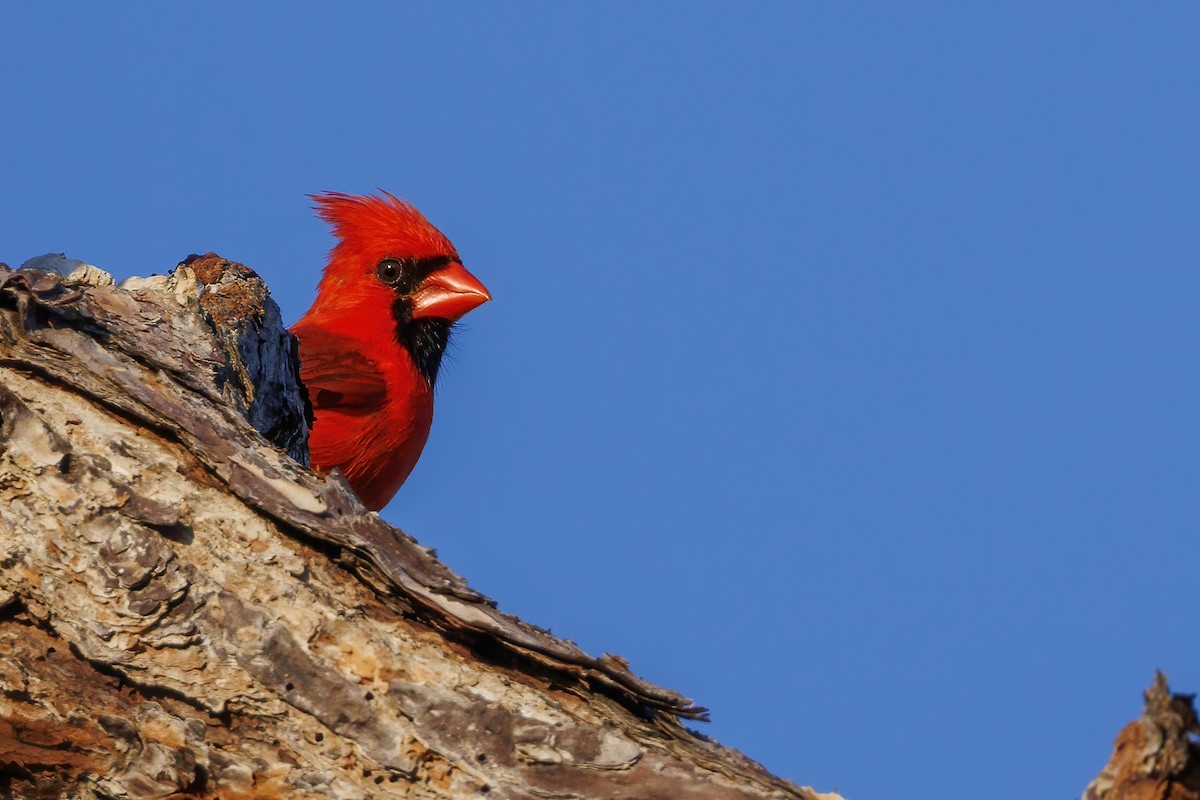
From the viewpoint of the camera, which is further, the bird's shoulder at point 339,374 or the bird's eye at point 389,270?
the bird's eye at point 389,270

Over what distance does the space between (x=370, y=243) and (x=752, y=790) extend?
327 cm


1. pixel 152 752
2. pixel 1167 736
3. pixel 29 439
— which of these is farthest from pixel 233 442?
pixel 1167 736

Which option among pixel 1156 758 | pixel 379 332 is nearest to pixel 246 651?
pixel 1156 758

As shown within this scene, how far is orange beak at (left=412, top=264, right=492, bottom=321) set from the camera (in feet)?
16.4

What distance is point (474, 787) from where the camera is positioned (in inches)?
86.9

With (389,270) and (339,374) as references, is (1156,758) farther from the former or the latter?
(389,270)

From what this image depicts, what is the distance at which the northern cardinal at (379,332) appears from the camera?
4512 mm

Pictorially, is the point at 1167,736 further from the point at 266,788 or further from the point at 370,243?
the point at 370,243

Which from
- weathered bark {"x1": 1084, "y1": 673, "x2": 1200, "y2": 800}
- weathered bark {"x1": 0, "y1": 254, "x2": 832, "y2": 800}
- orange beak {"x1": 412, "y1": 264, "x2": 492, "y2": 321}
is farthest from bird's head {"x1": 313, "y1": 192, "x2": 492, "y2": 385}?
weathered bark {"x1": 1084, "y1": 673, "x2": 1200, "y2": 800}

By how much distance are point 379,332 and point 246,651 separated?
8.78ft

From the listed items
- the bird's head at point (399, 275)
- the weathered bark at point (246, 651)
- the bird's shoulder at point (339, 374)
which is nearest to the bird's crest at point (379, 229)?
the bird's head at point (399, 275)

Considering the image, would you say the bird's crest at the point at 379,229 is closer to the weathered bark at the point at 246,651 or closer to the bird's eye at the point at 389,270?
the bird's eye at the point at 389,270

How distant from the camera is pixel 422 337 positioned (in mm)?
5004

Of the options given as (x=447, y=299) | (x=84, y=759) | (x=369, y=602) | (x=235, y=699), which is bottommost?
(x=84, y=759)
